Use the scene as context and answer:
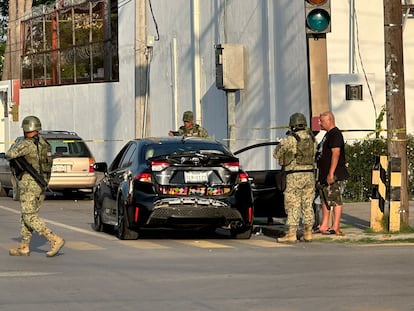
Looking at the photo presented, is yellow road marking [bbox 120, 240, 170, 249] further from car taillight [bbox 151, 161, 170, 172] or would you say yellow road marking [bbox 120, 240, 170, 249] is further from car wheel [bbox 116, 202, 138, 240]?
car taillight [bbox 151, 161, 170, 172]

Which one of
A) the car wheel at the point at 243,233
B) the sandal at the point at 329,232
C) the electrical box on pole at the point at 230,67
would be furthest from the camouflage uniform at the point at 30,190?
the electrical box on pole at the point at 230,67

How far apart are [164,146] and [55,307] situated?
7146mm

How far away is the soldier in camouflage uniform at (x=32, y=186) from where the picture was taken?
1462cm

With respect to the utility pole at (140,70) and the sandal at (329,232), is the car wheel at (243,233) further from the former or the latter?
the utility pole at (140,70)

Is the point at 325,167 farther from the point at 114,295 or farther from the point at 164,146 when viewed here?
the point at 114,295

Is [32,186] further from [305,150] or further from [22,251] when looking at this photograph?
[305,150]

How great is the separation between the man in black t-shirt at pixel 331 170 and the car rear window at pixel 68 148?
428 inches

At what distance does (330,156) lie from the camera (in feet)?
56.5

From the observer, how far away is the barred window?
41719 millimetres

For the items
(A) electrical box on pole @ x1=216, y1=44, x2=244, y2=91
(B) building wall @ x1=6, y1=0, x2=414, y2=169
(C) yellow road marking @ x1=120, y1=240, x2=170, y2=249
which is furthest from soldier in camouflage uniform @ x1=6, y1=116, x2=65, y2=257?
(A) electrical box on pole @ x1=216, y1=44, x2=244, y2=91

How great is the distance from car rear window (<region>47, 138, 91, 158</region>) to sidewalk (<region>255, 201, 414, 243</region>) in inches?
296

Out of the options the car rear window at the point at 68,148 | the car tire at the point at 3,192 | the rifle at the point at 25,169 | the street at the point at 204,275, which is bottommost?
the street at the point at 204,275

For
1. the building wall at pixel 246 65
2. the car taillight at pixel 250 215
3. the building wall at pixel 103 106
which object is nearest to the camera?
the car taillight at pixel 250 215

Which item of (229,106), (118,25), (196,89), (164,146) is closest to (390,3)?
(164,146)
